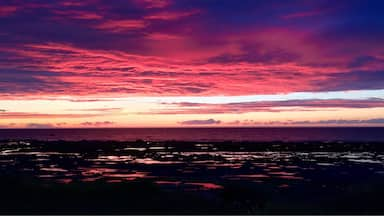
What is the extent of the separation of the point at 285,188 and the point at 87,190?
56.2ft

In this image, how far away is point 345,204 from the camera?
2833 cm

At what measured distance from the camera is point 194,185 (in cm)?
4094

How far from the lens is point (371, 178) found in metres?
47.0

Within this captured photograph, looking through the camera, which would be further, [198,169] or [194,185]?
[198,169]

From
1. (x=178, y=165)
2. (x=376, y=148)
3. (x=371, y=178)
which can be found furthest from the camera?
(x=376, y=148)

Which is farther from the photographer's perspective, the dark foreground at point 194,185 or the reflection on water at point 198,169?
the reflection on water at point 198,169

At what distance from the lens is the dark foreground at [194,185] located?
2727 cm

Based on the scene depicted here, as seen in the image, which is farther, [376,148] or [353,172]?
[376,148]

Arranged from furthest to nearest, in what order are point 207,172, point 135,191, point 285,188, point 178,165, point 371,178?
1. point 178,165
2. point 207,172
3. point 371,178
4. point 285,188
5. point 135,191

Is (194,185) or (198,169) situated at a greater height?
(198,169)

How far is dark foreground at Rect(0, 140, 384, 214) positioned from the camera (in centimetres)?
2727

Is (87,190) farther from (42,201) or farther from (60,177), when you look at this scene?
(60,177)

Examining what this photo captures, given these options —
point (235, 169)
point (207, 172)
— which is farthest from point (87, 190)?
point (235, 169)

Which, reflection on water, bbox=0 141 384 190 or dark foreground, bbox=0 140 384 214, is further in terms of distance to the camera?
reflection on water, bbox=0 141 384 190
